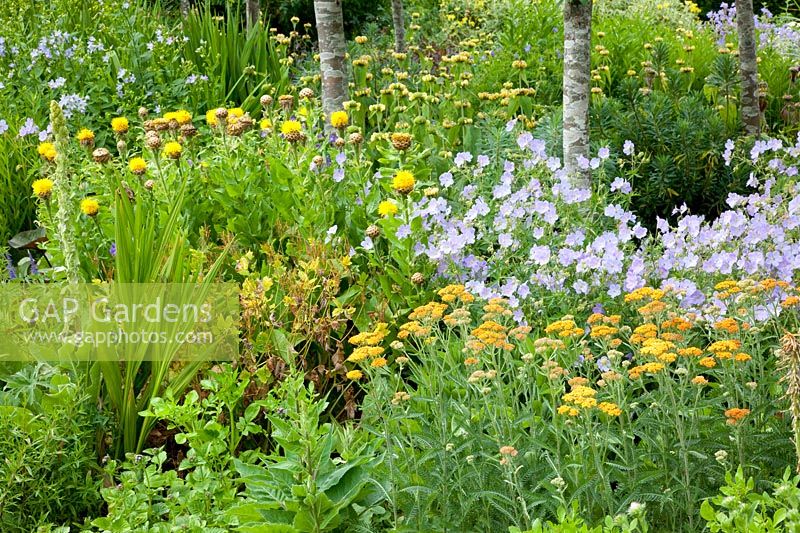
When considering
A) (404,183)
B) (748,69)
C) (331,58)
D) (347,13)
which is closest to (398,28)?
(331,58)

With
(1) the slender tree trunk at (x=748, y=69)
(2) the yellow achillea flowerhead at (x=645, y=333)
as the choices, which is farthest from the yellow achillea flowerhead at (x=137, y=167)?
(1) the slender tree trunk at (x=748, y=69)

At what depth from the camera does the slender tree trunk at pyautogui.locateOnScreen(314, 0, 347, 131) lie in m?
5.75

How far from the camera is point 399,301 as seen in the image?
394 centimetres

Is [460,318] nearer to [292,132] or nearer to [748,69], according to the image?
[292,132]

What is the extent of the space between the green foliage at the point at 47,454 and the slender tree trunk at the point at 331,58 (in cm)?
294

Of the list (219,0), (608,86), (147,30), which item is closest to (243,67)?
(147,30)

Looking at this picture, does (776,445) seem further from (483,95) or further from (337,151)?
(483,95)

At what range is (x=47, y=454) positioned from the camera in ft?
9.65

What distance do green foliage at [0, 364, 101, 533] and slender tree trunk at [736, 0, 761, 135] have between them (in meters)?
4.53

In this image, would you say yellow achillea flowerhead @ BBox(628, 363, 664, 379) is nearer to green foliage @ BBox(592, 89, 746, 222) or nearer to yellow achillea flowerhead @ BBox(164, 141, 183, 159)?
yellow achillea flowerhead @ BBox(164, 141, 183, 159)

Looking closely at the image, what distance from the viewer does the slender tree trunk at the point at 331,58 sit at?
5.75 metres

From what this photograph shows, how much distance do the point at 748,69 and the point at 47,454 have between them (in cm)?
489

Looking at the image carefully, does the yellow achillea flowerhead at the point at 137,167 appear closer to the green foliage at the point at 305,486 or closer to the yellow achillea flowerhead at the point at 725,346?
the green foliage at the point at 305,486

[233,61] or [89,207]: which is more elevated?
[233,61]
